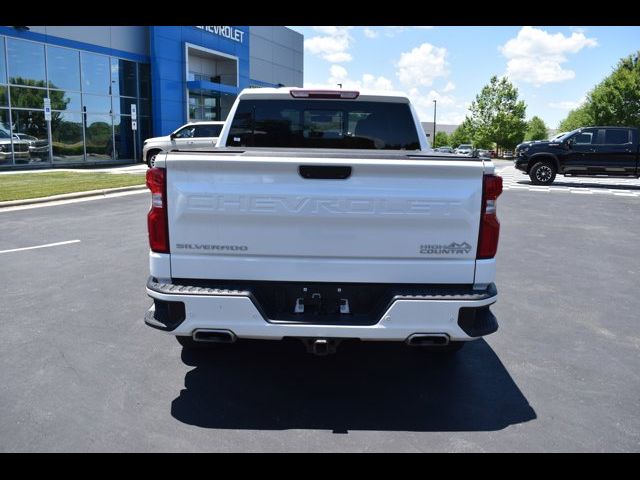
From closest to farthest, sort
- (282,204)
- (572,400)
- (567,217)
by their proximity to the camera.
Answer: (282,204)
(572,400)
(567,217)

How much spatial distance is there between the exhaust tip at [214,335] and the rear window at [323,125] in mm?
2309

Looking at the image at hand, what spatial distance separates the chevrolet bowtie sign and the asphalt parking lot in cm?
2973

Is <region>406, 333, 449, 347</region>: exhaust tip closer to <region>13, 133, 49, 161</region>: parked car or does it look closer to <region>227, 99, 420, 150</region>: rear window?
<region>227, 99, 420, 150</region>: rear window

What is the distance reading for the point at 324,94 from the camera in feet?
16.0

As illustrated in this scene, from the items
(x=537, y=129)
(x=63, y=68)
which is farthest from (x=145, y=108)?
(x=537, y=129)

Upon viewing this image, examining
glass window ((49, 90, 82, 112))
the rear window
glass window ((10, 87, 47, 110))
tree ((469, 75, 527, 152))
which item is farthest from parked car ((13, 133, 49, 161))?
tree ((469, 75, 527, 152))

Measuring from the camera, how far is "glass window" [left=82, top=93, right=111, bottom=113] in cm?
2583

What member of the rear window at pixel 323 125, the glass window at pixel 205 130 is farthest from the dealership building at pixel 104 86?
the rear window at pixel 323 125

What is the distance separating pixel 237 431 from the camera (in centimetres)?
318

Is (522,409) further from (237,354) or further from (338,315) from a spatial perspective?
(237,354)

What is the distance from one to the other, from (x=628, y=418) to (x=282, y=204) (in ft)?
8.33

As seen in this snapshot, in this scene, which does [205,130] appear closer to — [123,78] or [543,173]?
[123,78]

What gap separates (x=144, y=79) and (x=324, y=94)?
27.1m

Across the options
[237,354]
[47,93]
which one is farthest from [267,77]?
[237,354]
